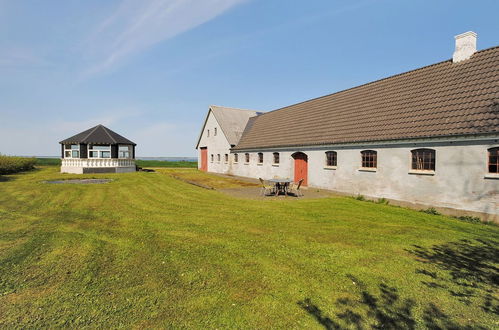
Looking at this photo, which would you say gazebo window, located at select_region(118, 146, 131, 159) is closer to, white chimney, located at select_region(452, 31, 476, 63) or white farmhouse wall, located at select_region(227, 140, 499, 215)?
white farmhouse wall, located at select_region(227, 140, 499, 215)

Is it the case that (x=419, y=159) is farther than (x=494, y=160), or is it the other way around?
(x=419, y=159)

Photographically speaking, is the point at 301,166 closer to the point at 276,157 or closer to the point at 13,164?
the point at 276,157

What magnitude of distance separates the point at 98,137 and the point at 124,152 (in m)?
3.19

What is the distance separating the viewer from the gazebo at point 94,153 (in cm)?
2950

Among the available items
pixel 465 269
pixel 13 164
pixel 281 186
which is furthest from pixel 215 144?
pixel 465 269

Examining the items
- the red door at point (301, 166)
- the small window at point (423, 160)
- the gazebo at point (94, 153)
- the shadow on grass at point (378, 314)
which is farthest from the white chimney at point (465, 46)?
the gazebo at point (94, 153)

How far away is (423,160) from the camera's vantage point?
12117 mm

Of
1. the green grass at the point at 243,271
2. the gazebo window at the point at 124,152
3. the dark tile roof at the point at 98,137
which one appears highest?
the dark tile roof at the point at 98,137

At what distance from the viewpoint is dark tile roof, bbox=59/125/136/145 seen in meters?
29.8

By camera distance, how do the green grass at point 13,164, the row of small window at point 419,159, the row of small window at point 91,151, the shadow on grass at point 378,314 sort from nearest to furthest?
the shadow on grass at point 378,314, the row of small window at point 419,159, the green grass at point 13,164, the row of small window at point 91,151

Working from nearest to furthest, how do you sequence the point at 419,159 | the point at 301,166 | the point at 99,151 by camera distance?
the point at 419,159 < the point at 301,166 < the point at 99,151

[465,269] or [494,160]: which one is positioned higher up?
[494,160]

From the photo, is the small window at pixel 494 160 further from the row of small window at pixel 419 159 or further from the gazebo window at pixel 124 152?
the gazebo window at pixel 124 152

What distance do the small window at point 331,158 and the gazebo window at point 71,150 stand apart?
27.2m
